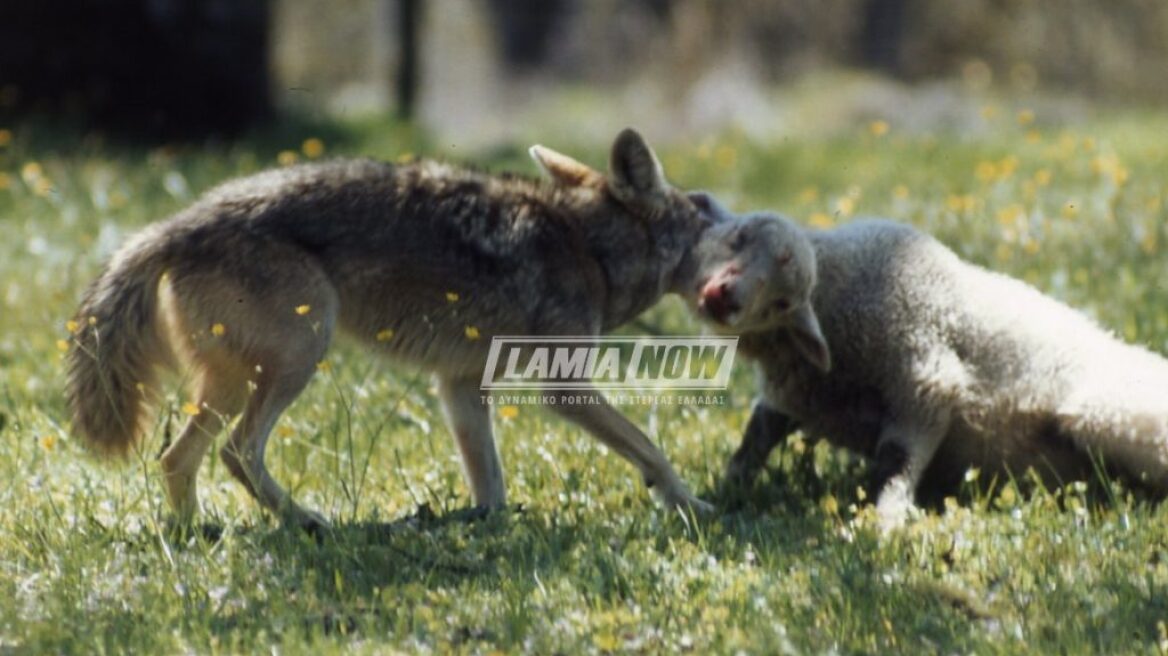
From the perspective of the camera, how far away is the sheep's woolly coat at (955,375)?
17.8 ft

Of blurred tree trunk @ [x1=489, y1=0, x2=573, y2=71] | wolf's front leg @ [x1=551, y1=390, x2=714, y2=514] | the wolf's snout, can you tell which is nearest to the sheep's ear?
the wolf's snout

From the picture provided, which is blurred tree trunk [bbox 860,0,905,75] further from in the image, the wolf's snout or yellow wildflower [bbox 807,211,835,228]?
the wolf's snout

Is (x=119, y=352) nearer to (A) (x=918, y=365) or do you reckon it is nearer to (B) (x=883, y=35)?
(A) (x=918, y=365)

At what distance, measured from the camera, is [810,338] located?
5.60m

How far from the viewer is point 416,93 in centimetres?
1561

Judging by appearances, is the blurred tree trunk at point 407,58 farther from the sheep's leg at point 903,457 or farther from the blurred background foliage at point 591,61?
the sheep's leg at point 903,457

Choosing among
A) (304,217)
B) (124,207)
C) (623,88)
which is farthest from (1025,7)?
(304,217)

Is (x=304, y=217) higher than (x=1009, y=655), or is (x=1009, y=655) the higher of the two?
(x=304, y=217)

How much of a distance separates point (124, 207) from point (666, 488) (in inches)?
Result: 206

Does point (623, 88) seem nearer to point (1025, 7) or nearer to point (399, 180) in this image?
point (1025, 7)

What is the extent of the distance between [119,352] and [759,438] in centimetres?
227

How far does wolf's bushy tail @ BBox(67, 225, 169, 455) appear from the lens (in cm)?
511

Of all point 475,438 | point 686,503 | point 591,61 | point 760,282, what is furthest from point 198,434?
point 591,61

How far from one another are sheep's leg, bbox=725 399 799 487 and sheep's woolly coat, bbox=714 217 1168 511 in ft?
0.17
